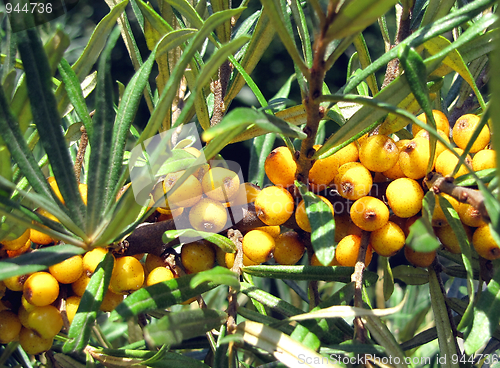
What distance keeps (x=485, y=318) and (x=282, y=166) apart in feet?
1.15

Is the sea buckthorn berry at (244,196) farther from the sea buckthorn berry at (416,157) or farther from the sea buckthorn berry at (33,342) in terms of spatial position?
the sea buckthorn berry at (33,342)

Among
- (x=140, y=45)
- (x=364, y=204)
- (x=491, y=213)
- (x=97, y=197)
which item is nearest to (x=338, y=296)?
(x=364, y=204)

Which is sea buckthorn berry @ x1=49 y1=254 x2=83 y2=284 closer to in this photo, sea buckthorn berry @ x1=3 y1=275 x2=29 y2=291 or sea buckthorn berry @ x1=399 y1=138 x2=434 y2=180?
sea buckthorn berry @ x1=3 y1=275 x2=29 y2=291

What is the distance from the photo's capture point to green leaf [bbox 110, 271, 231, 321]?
498 mm

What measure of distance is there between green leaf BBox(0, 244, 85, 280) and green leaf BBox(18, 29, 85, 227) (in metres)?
0.04

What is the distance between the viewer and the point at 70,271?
0.63m

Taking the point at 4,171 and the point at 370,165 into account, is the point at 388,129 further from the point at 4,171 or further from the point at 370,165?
the point at 4,171

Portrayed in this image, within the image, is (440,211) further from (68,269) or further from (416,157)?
(68,269)

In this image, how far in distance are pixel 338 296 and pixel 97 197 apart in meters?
0.39

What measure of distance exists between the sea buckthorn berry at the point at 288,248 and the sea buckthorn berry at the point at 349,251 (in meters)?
0.08

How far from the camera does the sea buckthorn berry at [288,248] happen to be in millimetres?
693

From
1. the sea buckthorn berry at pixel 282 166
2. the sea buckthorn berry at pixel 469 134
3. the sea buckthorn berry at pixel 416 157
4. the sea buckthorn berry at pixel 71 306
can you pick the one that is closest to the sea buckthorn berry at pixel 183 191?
the sea buckthorn berry at pixel 282 166

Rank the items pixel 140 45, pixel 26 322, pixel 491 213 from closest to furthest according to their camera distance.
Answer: pixel 491 213, pixel 26 322, pixel 140 45

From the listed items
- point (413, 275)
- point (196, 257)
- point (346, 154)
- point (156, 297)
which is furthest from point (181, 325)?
point (413, 275)
